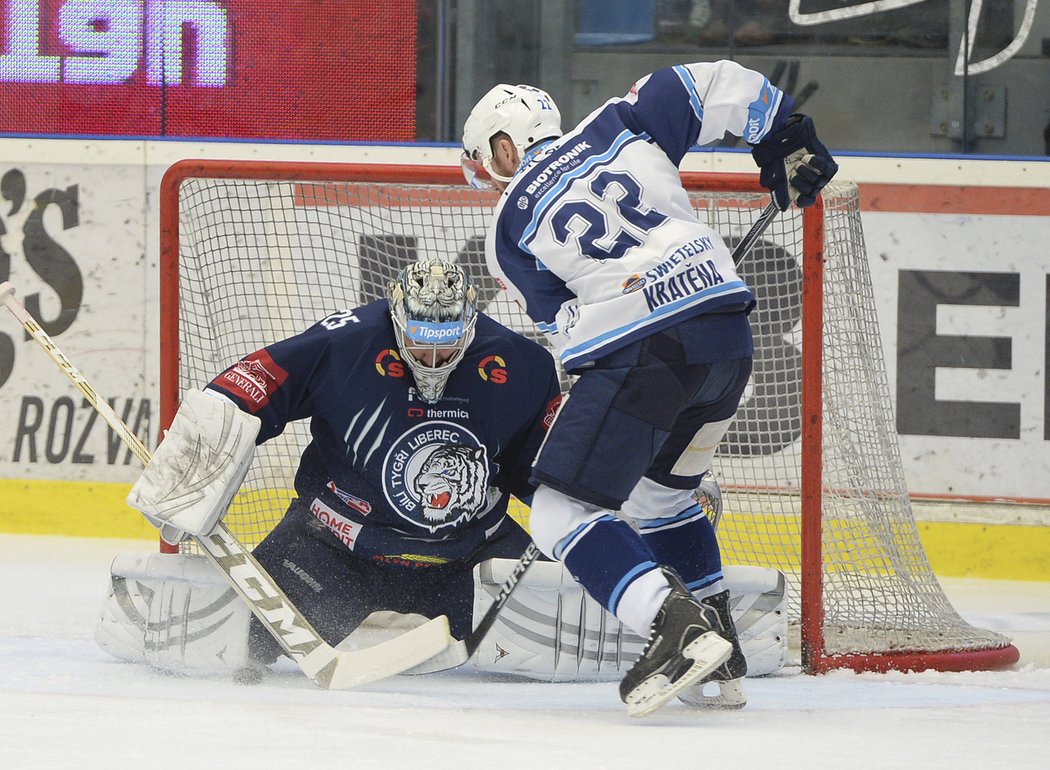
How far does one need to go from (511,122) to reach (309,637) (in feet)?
2.95

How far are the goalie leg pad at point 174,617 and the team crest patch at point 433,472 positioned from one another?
1.07 ft

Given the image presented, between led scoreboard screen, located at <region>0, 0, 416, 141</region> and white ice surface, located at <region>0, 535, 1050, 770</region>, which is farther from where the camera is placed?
led scoreboard screen, located at <region>0, 0, 416, 141</region>

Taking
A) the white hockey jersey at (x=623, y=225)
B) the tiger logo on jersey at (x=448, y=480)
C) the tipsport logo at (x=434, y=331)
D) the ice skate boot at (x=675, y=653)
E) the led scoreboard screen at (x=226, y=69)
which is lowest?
the ice skate boot at (x=675, y=653)

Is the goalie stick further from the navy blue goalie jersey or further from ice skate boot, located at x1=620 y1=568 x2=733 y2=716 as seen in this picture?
ice skate boot, located at x1=620 y1=568 x2=733 y2=716

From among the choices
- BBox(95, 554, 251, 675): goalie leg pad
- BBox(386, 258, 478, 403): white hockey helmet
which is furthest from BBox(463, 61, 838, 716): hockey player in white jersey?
BBox(95, 554, 251, 675): goalie leg pad

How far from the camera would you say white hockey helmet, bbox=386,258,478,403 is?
2.44 m

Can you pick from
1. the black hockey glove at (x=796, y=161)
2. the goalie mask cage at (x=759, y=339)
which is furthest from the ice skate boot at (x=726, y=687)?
the black hockey glove at (x=796, y=161)

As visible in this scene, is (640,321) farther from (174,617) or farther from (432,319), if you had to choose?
(174,617)

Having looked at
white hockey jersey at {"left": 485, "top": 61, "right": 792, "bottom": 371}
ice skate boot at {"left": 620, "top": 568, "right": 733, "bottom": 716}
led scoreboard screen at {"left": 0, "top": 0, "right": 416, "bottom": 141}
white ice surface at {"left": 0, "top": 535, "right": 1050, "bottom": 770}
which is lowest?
white ice surface at {"left": 0, "top": 535, "right": 1050, "bottom": 770}

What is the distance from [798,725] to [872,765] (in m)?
0.30

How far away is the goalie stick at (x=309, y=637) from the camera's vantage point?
2404 millimetres

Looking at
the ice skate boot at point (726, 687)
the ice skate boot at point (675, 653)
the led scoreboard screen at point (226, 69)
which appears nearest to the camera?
the ice skate boot at point (675, 653)

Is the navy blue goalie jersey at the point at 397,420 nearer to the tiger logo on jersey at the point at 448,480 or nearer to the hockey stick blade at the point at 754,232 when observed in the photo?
the tiger logo on jersey at the point at 448,480

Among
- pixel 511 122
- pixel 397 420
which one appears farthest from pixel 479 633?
pixel 511 122
